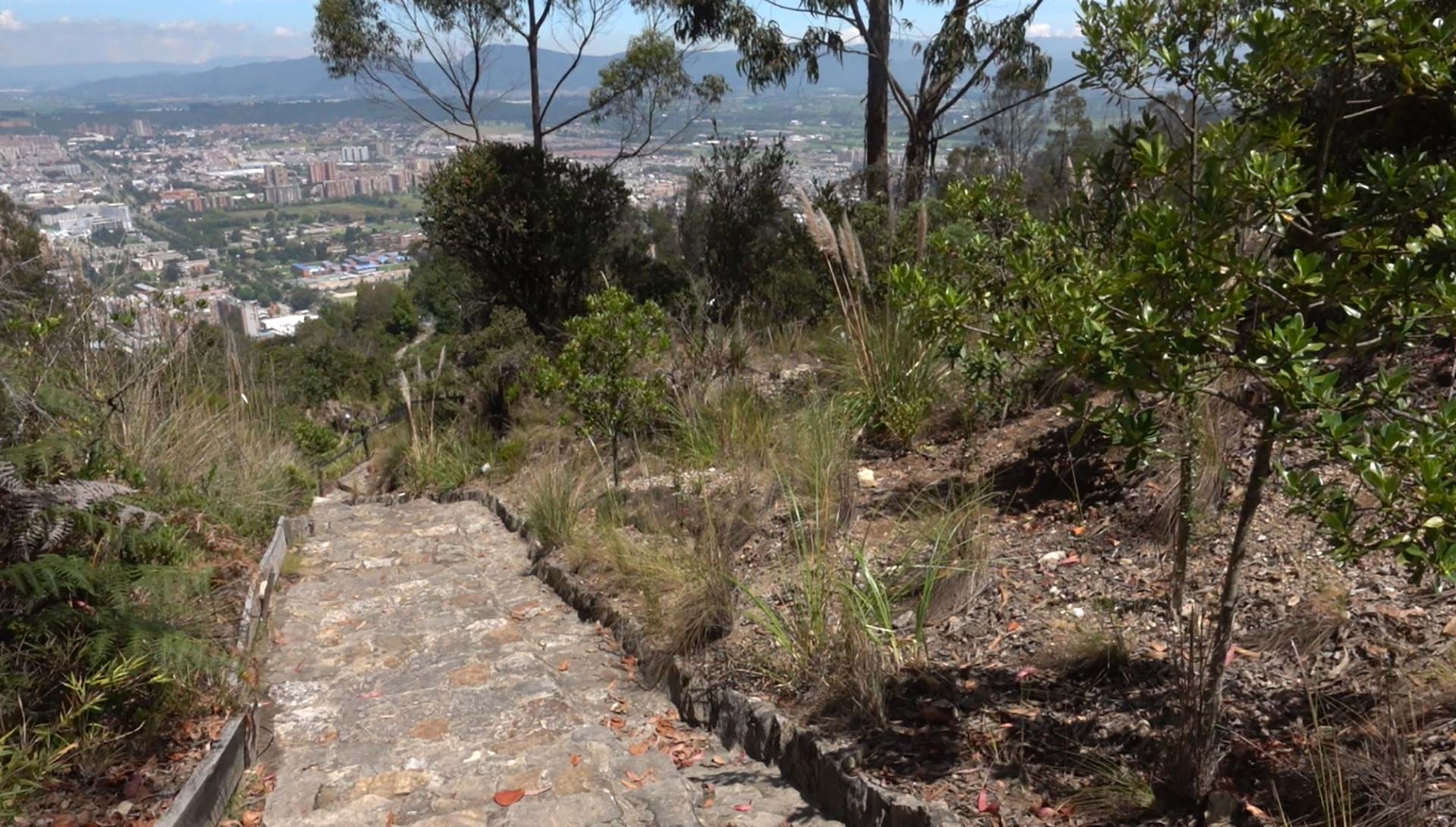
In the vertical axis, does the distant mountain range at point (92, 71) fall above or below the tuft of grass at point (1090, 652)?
above

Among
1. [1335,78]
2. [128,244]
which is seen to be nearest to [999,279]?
[1335,78]

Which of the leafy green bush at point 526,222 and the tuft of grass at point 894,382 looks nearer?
the tuft of grass at point 894,382

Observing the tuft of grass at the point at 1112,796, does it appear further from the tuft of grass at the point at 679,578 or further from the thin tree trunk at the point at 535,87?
the thin tree trunk at the point at 535,87

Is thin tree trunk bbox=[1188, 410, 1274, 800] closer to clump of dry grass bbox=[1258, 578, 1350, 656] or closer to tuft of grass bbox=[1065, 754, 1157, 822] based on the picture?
tuft of grass bbox=[1065, 754, 1157, 822]

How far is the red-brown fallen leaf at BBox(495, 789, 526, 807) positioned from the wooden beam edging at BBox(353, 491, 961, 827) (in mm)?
692

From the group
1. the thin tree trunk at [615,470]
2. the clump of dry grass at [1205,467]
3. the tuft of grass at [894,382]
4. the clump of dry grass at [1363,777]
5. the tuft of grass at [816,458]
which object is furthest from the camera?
the thin tree trunk at [615,470]

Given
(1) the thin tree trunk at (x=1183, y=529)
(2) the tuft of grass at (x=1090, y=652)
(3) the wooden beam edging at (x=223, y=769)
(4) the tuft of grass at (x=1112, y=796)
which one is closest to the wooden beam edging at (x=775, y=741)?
(4) the tuft of grass at (x=1112, y=796)

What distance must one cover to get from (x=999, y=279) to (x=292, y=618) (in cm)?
361

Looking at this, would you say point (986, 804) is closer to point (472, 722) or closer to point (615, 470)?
point (472, 722)

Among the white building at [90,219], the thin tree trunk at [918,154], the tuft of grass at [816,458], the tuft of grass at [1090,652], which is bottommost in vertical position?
the tuft of grass at [1090,652]

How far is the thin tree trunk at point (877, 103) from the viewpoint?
13.4m

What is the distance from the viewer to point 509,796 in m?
3.32

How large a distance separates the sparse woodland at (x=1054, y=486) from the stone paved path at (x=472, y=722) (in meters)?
0.32

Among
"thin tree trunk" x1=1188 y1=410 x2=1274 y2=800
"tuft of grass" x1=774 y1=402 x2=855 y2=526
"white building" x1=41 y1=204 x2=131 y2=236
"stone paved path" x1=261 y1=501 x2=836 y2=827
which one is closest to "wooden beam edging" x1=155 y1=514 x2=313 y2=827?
"stone paved path" x1=261 y1=501 x2=836 y2=827
